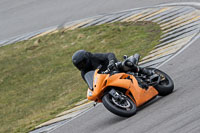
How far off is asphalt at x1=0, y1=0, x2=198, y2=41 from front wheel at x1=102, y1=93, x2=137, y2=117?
392 inches

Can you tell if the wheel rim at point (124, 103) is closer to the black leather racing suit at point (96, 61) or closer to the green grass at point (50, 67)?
the black leather racing suit at point (96, 61)

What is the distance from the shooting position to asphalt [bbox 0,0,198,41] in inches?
705

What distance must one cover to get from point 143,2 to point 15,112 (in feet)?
24.8

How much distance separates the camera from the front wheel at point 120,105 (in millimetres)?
7387

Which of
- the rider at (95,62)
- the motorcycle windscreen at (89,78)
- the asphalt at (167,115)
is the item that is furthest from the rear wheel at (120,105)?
the rider at (95,62)

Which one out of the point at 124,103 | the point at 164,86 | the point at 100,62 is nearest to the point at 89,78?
the point at 100,62

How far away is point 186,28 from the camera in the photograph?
44.0 feet

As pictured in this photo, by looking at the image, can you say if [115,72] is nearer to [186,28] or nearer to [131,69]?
[131,69]

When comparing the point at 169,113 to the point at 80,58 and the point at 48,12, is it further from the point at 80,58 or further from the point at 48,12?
the point at 48,12

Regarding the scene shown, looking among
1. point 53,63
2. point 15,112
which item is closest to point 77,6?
point 53,63

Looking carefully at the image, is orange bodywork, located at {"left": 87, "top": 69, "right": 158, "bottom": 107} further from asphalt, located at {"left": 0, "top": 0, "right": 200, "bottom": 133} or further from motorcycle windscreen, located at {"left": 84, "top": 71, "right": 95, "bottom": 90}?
asphalt, located at {"left": 0, "top": 0, "right": 200, "bottom": 133}

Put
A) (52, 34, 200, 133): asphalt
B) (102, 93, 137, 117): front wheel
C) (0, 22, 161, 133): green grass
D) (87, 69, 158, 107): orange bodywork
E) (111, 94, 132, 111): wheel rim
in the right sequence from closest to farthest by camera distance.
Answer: (52, 34, 200, 133): asphalt
(102, 93, 137, 117): front wheel
(111, 94, 132, 111): wheel rim
(87, 69, 158, 107): orange bodywork
(0, 22, 161, 133): green grass

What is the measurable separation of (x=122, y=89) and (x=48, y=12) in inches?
479

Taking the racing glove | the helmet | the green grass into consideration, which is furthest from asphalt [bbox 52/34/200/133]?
the green grass
